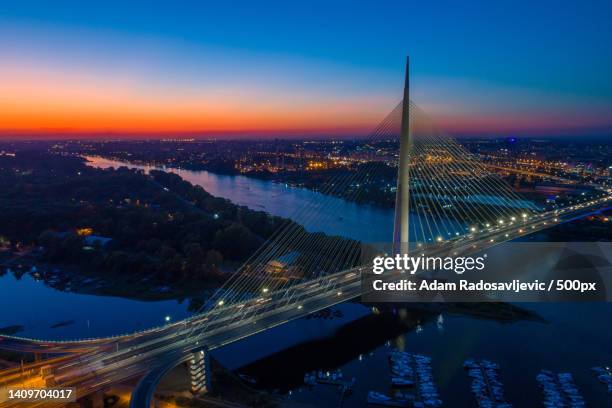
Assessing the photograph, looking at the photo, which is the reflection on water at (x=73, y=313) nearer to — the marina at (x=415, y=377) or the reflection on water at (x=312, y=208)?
the marina at (x=415, y=377)

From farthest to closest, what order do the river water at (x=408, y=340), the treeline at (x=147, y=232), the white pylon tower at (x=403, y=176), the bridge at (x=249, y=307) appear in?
1. the treeline at (x=147, y=232)
2. the white pylon tower at (x=403, y=176)
3. the river water at (x=408, y=340)
4. the bridge at (x=249, y=307)

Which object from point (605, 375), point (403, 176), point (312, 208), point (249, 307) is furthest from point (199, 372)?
point (312, 208)

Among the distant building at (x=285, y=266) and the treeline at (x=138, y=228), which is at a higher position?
the treeline at (x=138, y=228)

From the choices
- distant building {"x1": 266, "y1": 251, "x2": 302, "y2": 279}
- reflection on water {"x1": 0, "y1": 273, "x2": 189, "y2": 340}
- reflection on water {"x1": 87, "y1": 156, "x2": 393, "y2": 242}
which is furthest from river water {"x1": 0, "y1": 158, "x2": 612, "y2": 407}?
reflection on water {"x1": 87, "y1": 156, "x2": 393, "y2": 242}

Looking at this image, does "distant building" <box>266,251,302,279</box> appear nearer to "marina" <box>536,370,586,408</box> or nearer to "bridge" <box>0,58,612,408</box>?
"bridge" <box>0,58,612,408</box>

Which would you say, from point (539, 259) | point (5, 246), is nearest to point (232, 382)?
point (539, 259)

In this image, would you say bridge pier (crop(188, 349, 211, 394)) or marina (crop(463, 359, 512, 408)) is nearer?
bridge pier (crop(188, 349, 211, 394))

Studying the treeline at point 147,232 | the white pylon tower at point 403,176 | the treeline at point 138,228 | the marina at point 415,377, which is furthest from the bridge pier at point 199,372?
the treeline at point 138,228

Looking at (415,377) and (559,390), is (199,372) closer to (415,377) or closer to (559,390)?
(415,377)
